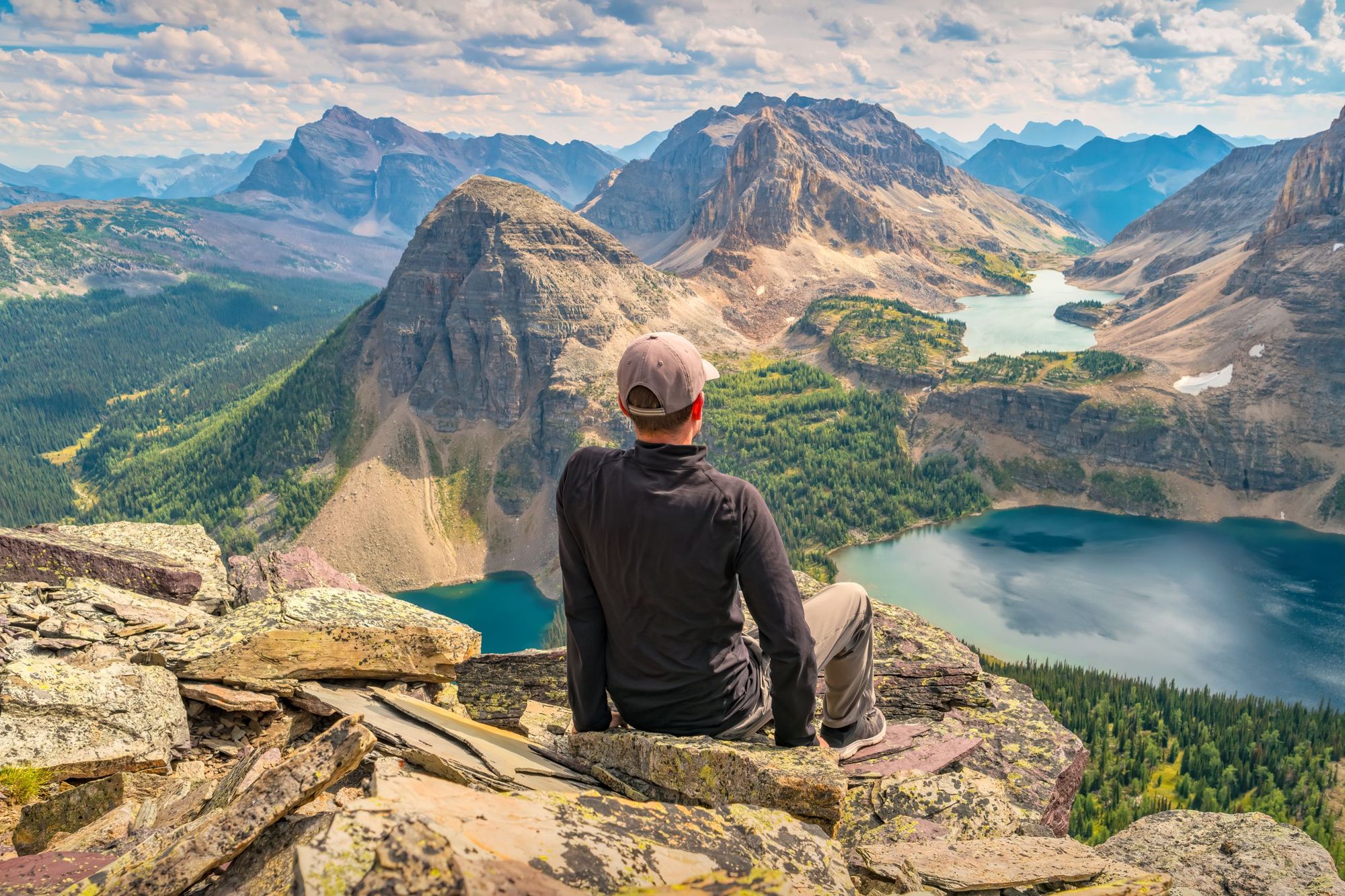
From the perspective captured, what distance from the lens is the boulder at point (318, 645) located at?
12.4 metres

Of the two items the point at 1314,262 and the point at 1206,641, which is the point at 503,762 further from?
the point at 1314,262

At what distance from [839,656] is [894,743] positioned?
257cm

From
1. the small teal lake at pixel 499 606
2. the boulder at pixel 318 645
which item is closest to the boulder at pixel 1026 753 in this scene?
the boulder at pixel 318 645

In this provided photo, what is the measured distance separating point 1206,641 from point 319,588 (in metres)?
111

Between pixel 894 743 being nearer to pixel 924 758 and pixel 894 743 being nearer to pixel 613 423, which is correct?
pixel 924 758

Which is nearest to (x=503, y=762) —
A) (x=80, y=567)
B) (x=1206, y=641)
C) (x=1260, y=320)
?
(x=80, y=567)

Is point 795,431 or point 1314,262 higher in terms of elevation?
point 1314,262

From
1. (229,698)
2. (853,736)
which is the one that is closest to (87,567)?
(229,698)

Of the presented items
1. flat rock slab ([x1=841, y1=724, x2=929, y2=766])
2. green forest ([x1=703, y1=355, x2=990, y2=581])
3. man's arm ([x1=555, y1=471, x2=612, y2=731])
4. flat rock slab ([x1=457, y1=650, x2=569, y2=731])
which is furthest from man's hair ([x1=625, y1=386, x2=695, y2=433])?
green forest ([x1=703, y1=355, x2=990, y2=581])

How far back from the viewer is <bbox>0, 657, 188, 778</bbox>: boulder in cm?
1082

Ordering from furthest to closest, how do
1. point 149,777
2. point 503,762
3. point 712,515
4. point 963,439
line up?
point 963,439 < point 149,777 < point 503,762 < point 712,515

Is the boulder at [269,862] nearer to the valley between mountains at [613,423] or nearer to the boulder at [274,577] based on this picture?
the boulder at [274,577]

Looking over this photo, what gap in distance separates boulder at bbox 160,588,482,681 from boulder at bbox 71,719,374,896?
17.7ft

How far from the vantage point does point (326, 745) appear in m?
7.17
